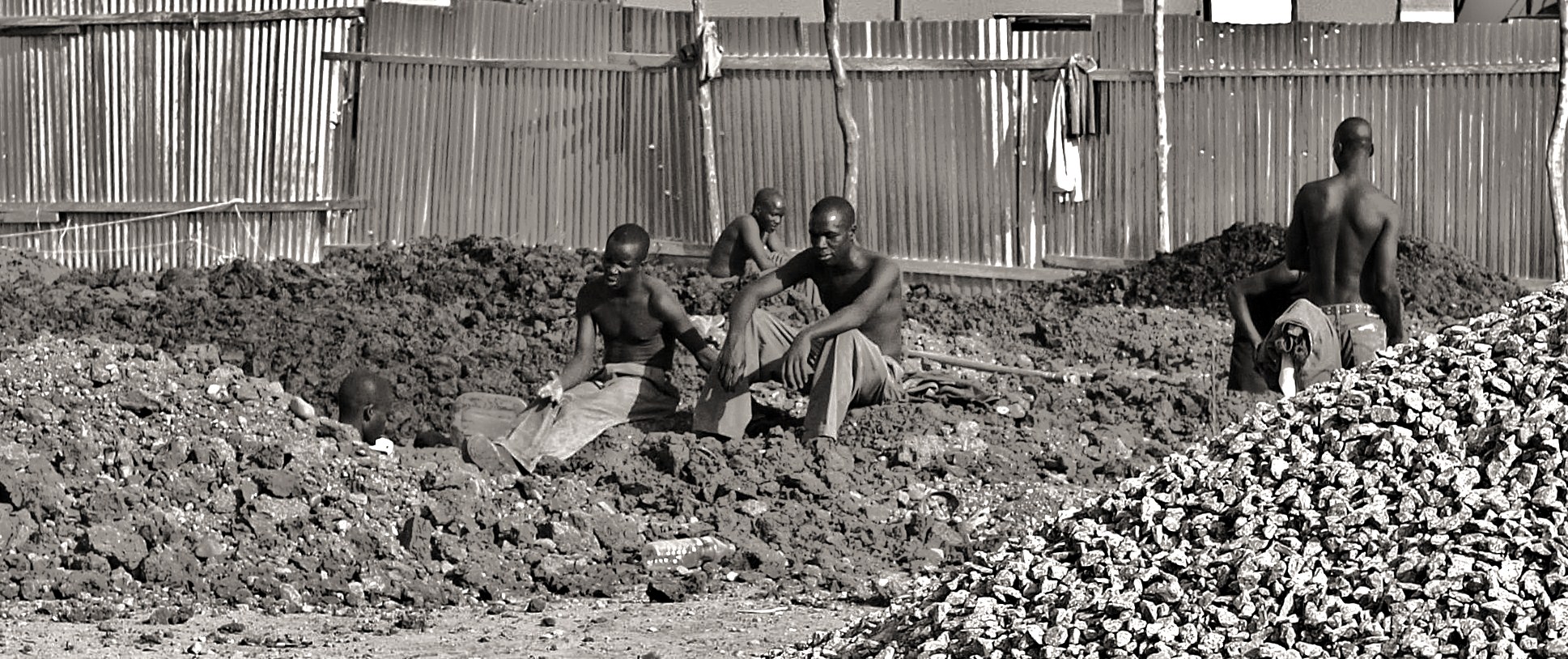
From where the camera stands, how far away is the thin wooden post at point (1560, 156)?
1457cm

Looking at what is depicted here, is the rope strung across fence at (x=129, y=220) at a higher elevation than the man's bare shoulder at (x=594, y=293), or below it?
higher

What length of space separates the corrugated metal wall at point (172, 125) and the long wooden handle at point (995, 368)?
5.25 m

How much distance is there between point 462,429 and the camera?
34.1ft

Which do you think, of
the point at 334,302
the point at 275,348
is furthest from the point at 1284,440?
the point at 334,302

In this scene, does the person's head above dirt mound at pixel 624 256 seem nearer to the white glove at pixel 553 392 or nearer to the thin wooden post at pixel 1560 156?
the white glove at pixel 553 392

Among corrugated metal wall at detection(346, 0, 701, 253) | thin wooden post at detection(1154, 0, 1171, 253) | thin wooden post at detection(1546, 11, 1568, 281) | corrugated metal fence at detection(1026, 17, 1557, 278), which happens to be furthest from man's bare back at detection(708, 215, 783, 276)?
thin wooden post at detection(1546, 11, 1568, 281)

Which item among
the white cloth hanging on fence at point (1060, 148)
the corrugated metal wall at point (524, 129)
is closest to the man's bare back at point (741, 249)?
the corrugated metal wall at point (524, 129)

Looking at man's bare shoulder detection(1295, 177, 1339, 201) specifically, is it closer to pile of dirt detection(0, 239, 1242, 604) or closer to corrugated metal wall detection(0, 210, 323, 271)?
pile of dirt detection(0, 239, 1242, 604)

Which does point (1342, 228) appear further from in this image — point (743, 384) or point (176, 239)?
point (176, 239)

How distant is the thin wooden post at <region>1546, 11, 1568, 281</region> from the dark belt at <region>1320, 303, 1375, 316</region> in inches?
218

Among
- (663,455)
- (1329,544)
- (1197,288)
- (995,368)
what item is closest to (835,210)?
(663,455)

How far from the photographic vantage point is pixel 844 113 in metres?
15.3

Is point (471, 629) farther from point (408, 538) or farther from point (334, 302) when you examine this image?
point (334, 302)

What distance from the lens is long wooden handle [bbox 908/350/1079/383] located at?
12.1 m
